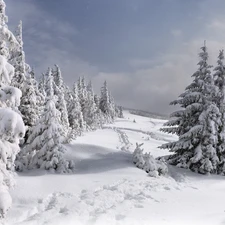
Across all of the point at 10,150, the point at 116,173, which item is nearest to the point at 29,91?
the point at 116,173

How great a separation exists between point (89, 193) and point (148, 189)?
3.04 meters

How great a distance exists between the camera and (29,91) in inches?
1225

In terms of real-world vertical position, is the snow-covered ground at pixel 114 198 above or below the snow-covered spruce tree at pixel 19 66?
below

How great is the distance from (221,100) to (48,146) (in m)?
13.3

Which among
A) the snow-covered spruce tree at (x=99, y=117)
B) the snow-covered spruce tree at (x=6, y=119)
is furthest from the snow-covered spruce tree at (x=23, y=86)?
the snow-covered spruce tree at (x=99, y=117)

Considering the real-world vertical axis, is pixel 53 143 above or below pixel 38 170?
above

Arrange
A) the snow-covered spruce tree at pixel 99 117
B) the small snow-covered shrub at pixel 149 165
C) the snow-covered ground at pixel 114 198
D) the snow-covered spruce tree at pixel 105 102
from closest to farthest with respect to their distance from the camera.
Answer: the snow-covered ground at pixel 114 198 < the small snow-covered shrub at pixel 149 165 < the snow-covered spruce tree at pixel 99 117 < the snow-covered spruce tree at pixel 105 102

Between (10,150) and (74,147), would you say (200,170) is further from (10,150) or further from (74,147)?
(10,150)

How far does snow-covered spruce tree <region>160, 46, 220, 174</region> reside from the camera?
69.2 feet

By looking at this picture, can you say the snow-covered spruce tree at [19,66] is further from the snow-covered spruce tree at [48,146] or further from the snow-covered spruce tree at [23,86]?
the snow-covered spruce tree at [48,146]

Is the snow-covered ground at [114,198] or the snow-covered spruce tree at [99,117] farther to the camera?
the snow-covered spruce tree at [99,117]

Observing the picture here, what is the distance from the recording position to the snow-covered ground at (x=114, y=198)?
1073cm

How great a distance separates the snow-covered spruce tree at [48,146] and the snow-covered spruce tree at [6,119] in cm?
783

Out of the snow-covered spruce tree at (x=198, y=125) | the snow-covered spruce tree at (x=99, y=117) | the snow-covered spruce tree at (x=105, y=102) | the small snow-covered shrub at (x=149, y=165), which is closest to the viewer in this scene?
the small snow-covered shrub at (x=149, y=165)
